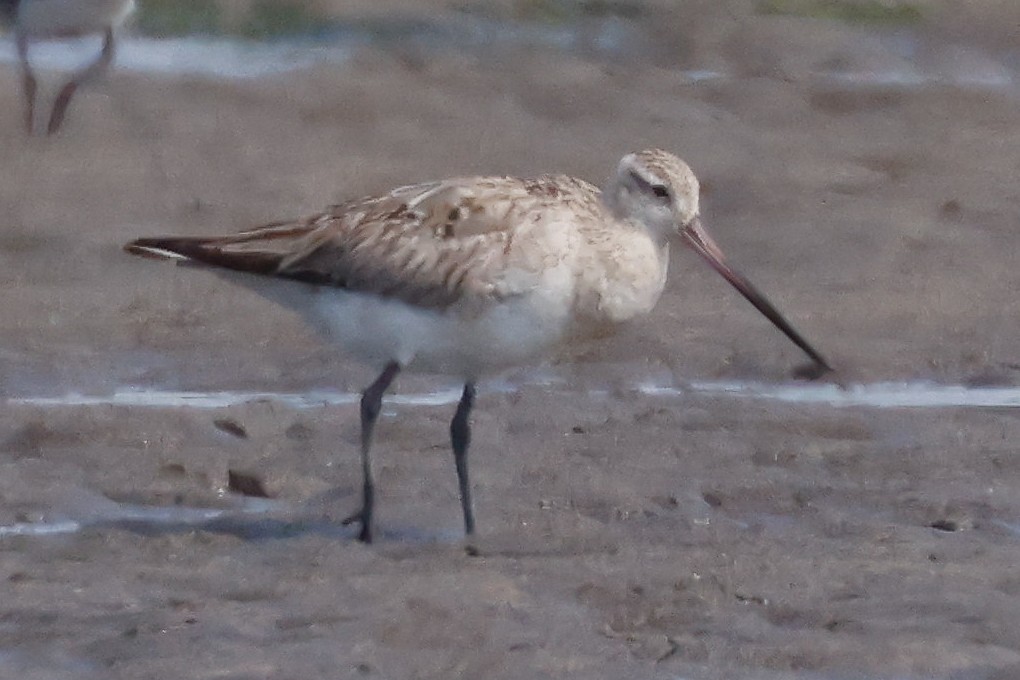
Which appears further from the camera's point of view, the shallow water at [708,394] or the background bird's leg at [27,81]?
the background bird's leg at [27,81]

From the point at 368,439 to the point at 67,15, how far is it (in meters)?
7.13

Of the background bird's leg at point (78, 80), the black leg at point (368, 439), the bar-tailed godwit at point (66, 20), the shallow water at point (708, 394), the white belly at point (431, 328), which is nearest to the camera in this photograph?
the white belly at point (431, 328)

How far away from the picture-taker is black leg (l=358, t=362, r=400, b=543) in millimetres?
6613

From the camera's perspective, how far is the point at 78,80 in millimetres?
12453

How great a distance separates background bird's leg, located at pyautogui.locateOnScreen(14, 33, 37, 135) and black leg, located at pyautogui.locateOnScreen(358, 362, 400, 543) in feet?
19.4

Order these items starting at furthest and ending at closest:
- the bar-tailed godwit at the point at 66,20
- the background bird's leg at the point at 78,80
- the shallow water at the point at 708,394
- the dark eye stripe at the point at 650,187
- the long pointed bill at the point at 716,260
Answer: the bar-tailed godwit at the point at 66,20
the background bird's leg at the point at 78,80
the shallow water at the point at 708,394
the long pointed bill at the point at 716,260
the dark eye stripe at the point at 650,187

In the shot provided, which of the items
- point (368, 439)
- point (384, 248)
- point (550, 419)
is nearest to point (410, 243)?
point (384, 248)

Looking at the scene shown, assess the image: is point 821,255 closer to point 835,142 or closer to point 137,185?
point 835,142

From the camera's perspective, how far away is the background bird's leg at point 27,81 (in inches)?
486

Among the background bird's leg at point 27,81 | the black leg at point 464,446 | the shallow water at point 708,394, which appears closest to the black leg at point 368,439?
the black leg at point 464,446

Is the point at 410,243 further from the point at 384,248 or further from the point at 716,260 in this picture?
the point at 716,260

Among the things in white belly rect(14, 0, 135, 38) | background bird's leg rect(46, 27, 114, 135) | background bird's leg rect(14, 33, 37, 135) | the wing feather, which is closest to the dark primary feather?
the wing feather

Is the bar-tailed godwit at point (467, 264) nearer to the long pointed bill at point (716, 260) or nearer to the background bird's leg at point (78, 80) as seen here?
the long pointed bill at point (716, 260)

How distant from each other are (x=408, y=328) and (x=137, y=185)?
5.13 m
